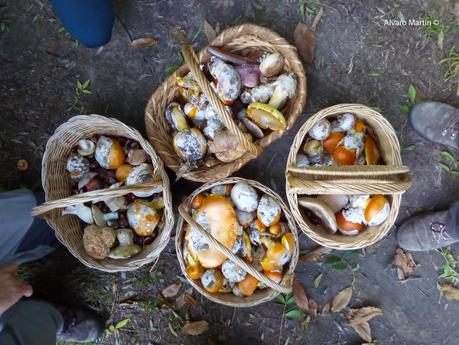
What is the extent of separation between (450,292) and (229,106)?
121cm

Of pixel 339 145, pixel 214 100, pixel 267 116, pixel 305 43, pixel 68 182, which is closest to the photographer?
pixel 214 100

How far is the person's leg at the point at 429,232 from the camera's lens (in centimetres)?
175

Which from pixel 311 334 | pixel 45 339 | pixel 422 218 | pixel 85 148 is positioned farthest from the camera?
pixel 311 334

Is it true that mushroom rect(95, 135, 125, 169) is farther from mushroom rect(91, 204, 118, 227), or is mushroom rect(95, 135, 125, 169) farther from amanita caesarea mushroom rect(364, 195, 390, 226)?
amanita caesarea mushroom rect(364, 195, 390, 226)

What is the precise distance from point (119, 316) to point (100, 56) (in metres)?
1.11

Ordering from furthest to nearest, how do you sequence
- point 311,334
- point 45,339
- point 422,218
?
1. point 311,334
2. point 422,218
3. point 45,339

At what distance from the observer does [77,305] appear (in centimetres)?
198

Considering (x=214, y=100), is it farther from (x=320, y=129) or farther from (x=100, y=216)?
(x=100, y=216)

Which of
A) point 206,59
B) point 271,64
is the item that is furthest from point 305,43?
point 206,59

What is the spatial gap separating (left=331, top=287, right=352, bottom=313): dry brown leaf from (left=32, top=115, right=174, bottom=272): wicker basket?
79 centimetres

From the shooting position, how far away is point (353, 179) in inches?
55.3

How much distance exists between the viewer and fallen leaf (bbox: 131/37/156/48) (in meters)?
1.90

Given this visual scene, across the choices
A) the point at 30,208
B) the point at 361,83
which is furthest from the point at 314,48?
the point at 30,208

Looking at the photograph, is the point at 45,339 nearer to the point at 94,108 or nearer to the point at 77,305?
the point at 77,305
